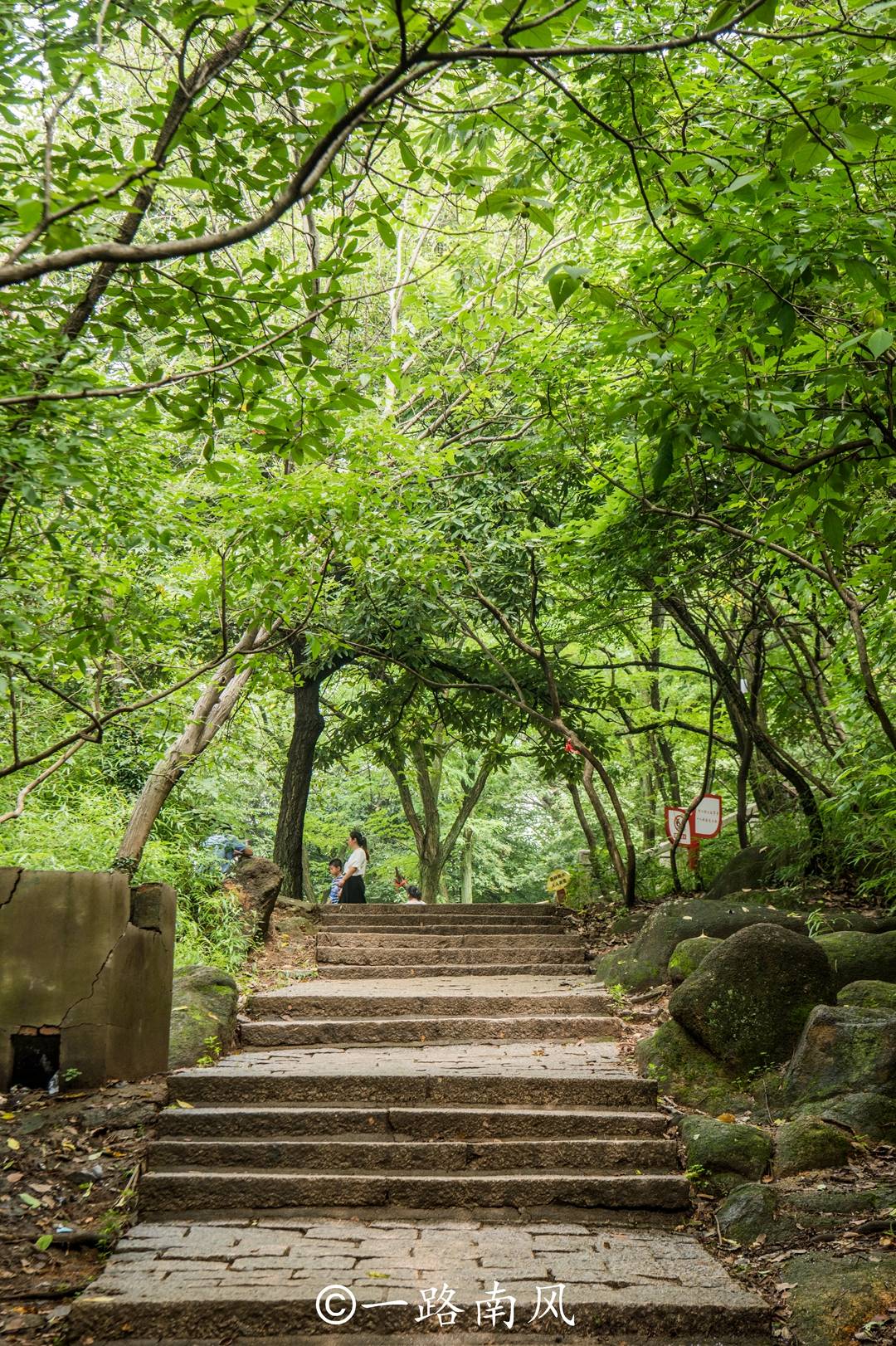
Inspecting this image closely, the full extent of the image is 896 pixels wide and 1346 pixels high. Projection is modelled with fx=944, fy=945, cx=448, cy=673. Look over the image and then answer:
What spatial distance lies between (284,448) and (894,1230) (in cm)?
398

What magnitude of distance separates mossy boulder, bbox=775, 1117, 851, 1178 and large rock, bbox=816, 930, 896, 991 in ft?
4.82

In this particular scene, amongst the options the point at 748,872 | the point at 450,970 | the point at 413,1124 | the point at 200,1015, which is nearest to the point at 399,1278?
the point at 413,1124

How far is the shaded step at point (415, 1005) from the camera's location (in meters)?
7.37

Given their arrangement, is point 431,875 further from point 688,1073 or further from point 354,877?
point 688,1073

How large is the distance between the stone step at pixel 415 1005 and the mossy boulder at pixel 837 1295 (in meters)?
3.64

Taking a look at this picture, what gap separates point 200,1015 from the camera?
6.34 meters

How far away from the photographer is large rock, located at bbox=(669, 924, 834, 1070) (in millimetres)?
5422

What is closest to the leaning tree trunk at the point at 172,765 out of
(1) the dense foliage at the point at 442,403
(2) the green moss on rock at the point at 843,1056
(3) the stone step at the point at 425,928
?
(1) the dense foliage at the point at 442,403

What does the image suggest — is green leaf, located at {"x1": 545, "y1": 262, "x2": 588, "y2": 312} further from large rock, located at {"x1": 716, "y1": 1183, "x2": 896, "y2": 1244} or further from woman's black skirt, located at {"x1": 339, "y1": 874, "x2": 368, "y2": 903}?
woman's black skirt, located at {"x1": 339, "y1": 874, "x2": 368, "y2": 903}

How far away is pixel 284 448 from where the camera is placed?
11.3ft

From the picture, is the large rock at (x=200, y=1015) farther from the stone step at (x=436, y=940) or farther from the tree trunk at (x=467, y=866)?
the tree trunk at (x=467, y=866)

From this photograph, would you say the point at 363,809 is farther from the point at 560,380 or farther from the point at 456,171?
the point at 456,171

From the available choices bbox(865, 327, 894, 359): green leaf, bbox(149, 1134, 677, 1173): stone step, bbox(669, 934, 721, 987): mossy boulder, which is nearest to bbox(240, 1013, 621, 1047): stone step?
bbox(669, 934, 721, 987): mossy boulder

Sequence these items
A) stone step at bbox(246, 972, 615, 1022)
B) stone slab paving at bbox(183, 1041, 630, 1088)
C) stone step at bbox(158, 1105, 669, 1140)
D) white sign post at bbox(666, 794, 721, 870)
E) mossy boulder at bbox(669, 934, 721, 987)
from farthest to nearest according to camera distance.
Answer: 1. white sign post at bbox(666, 794, 721, 870)
2. stone step at bbox(246, 972, 615, 1022)
3. mossy boulder at bbox(669, 934, 721, 987)
4. stone slab paving at bbox(183, 1041, 630, 1088)
5. stone step at bbox(158, 1105, 669, 1140)
